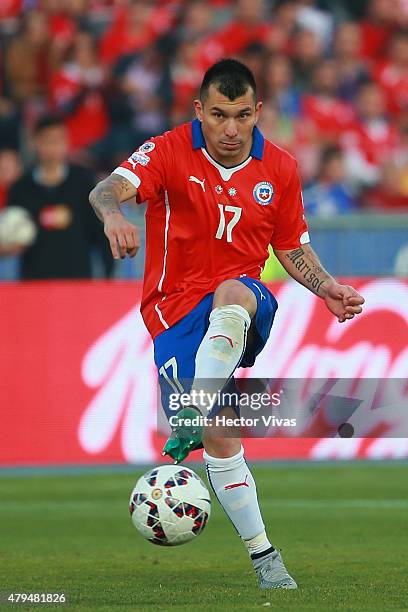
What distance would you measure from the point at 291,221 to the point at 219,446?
3.83 ft

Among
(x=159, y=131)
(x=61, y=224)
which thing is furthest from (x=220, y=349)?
(x=159, y=131)

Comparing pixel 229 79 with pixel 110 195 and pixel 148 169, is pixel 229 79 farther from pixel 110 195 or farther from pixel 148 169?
pixel 110 195

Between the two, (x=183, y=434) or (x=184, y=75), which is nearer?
(x=183, y=434)

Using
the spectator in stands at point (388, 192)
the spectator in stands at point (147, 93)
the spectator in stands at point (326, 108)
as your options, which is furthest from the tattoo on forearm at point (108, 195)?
the spectator in stands at point (326, 108)

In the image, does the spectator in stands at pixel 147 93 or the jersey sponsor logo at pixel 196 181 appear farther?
the spectator in stands at pixel 147 93

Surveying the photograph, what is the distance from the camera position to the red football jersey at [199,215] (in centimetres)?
646

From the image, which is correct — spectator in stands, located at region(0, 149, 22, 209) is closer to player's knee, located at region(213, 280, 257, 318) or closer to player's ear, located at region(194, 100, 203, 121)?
player's ear, located at region(194, 100, 203, 121)

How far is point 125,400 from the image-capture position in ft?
38.0

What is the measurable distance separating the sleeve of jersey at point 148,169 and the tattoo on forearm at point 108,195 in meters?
0.06

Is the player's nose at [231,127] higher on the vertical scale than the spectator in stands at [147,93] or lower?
higher

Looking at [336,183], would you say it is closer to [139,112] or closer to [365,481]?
[139,112]

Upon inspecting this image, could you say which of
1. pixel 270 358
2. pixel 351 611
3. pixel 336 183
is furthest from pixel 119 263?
pixel 351 611

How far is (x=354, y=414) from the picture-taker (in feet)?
27.4

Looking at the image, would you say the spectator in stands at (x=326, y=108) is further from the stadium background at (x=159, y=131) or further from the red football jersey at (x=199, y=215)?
the red football jersey at (x=199, y=215)
